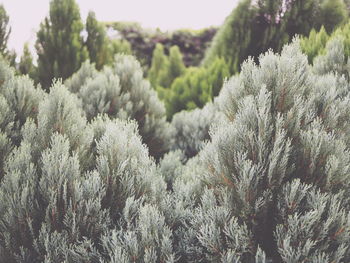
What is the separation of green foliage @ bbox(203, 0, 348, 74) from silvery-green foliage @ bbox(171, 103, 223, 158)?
1.18m

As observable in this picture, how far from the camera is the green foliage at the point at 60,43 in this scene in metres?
5.84

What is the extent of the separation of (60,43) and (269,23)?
356 centimetres

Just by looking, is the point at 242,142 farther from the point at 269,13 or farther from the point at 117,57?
the point at 269,13

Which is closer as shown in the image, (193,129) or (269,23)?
(193,129)

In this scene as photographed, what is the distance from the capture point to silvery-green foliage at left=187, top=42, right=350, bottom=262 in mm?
2234

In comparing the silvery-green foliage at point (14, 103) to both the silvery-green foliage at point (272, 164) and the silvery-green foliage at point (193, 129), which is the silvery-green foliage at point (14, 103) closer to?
the silvery-green foliage at point (272, 164)

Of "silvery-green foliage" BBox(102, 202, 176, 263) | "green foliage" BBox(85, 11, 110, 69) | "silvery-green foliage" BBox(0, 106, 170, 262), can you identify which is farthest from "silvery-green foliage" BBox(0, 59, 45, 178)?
"green foliage" BBox(85, 11, 110, 69)

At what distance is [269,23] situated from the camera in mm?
5801

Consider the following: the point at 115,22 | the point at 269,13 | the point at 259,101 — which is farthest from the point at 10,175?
the point at 115,22

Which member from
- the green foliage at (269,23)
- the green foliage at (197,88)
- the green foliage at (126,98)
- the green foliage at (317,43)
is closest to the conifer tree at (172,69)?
the green foliage at (197,88)

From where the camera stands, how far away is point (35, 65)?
19.3 ft

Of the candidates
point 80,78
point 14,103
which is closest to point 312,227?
point 14,103

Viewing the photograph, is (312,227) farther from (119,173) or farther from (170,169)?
(170,169)

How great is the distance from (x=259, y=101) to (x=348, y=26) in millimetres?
2393
